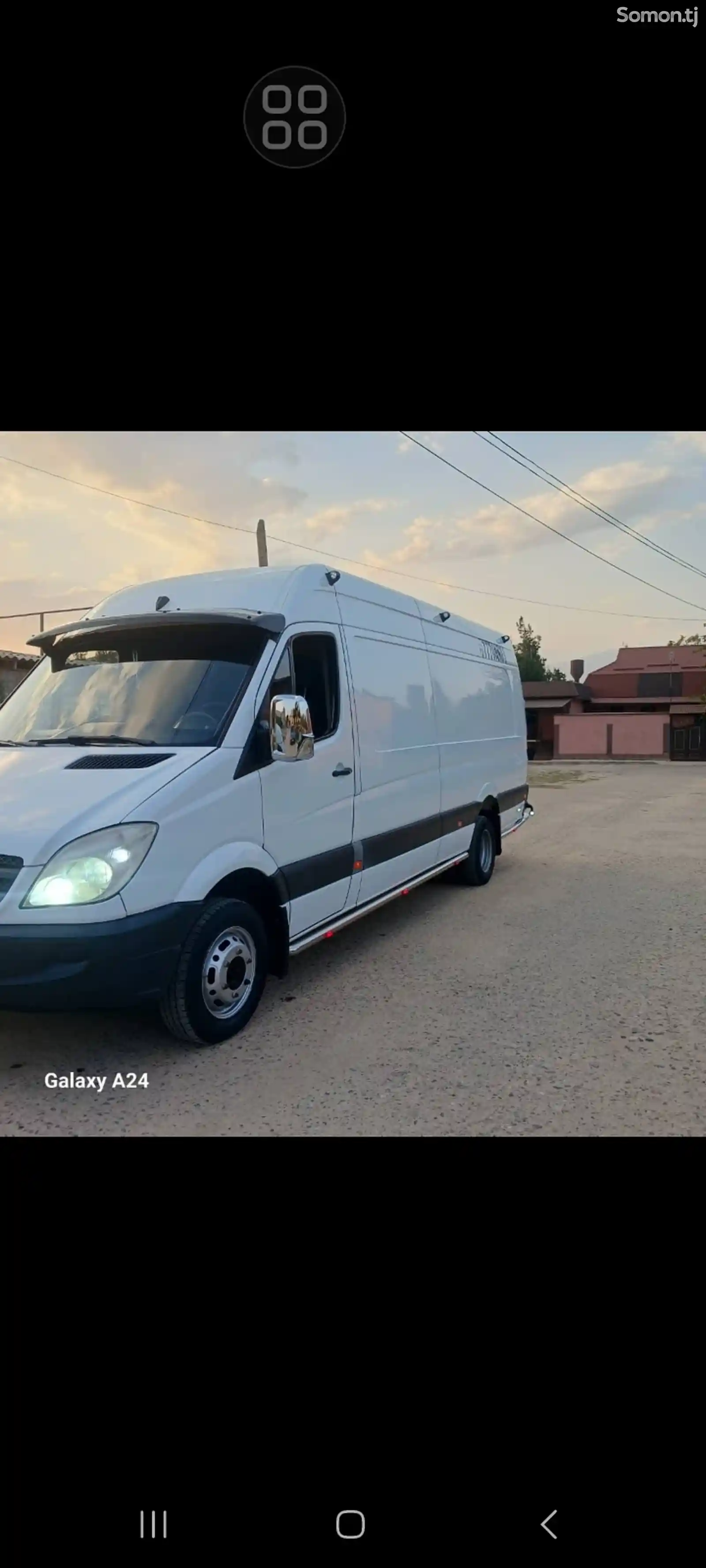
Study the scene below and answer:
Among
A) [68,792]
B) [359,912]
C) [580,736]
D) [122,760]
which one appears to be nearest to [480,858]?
[359,912]

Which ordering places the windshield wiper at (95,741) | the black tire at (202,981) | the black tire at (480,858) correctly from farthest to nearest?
the black tire at (480,858), the windshield wiper at (95,741), the black tire at (202,981)

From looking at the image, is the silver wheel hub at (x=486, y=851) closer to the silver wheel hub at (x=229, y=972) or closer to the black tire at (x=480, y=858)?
the black tire at (x=480, y=858)

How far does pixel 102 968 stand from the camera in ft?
10.1

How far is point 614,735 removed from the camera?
38.2 meters

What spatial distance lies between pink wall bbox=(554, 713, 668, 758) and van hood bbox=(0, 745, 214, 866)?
36.8 metres

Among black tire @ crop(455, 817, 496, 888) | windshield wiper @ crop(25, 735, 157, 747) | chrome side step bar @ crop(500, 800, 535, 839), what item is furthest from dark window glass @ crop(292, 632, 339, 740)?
chrome side step bar @ crop(500, 800, 535, 839)

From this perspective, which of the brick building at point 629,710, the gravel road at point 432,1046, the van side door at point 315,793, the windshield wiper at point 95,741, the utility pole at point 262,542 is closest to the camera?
the gravel road at point 432,1046

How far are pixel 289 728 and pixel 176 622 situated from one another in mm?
944

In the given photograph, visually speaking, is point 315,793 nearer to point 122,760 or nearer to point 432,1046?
point 122,760

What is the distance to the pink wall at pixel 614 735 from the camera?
1484 inches
